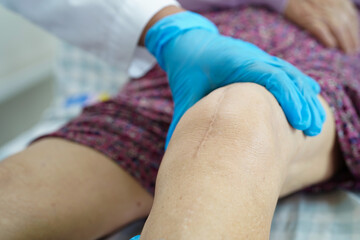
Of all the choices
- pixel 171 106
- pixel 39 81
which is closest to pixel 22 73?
pixel 39 81

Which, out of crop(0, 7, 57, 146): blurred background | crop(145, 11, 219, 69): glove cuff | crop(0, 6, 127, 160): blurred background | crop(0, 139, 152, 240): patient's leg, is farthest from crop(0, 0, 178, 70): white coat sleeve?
crop(0, 7, 57, 146): blurred background

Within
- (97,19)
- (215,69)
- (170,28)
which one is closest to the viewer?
(215,69)

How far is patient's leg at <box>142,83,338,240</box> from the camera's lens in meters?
0.38

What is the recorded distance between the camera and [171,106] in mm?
818

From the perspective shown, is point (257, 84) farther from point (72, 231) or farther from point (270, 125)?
point (72, 231)

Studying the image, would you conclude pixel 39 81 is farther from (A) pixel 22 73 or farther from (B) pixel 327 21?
(B) pixel 327 21

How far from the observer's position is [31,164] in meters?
0.69

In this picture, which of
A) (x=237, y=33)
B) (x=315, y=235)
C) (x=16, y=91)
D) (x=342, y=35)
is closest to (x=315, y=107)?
(x=315, y=235)

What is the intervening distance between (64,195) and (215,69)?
37 cm

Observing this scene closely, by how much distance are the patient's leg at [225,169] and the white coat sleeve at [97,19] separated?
377 mm

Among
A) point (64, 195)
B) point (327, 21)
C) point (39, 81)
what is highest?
point (327, 21)

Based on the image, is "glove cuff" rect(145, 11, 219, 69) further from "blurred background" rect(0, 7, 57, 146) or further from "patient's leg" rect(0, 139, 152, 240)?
"blurred background" rect(0, 7, 57, 146)

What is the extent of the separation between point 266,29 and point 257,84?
41 cm

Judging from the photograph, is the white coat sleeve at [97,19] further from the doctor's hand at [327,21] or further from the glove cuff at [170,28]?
the doctor's hand at [327,21]
